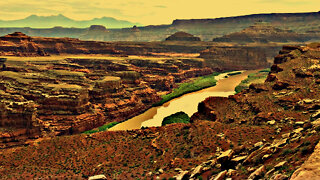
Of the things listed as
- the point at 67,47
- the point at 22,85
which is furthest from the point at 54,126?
the point at 67,47

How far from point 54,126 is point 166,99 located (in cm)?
4769

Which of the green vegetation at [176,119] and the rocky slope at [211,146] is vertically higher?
the rocky slope at [211,146]

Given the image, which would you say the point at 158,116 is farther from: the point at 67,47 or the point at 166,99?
the point at 67,47

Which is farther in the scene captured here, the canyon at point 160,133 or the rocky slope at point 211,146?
the canyon at point 160,133

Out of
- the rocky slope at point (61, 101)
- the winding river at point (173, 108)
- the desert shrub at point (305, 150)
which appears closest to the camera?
the desert shrub at point (305, 150)

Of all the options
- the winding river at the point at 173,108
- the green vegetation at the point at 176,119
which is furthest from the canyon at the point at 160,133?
the green vegetation at the point at 176,119

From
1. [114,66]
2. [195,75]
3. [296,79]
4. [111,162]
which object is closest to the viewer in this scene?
[111,162]

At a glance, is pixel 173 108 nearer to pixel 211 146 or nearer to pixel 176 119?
pixel 176 119

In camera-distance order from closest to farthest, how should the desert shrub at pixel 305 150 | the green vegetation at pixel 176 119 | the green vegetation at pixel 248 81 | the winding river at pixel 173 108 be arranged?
the desert shrub at pixel 305 150 → the green vegetation at pixel 176 119 → the winding river at pixel 173 108 → the green vegetation at pixel 248 81

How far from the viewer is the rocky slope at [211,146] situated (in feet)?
91.9

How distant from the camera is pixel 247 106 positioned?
2276 inches

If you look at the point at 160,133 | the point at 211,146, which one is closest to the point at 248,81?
the point at 160,133

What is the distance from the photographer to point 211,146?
136 ft

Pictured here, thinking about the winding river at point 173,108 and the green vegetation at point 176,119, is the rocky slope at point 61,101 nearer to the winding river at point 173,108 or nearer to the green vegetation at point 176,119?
the winding river at point 173,108
